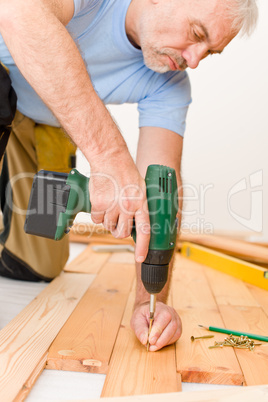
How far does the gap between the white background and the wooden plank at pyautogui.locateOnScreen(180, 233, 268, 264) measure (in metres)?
0.61

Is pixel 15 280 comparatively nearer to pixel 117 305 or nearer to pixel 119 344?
pixel 117 305

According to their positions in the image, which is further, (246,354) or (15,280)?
(15,280)

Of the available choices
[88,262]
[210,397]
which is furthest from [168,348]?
[88,262]

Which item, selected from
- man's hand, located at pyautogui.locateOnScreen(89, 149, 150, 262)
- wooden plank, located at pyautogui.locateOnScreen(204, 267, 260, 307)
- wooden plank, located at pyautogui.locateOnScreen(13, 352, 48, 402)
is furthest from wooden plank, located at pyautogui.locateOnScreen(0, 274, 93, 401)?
wooden plank, located at pyautogui.locateOnScreen(204, 267, 260, 307)

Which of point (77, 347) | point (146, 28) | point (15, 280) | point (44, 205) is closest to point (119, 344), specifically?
point (77, 347)

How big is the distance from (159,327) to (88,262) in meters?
1.55

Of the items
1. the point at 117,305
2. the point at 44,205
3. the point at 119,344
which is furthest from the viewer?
the point at 117,305

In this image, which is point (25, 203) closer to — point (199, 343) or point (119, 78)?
point (119, 78)

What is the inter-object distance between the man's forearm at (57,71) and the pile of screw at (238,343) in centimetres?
84

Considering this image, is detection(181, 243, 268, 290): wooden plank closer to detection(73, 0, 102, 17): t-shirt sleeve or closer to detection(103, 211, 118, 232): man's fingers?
detection(103, 211, 118, 232): man's fingers

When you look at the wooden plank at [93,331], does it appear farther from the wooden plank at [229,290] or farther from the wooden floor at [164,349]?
the wooden plank at [229,290]

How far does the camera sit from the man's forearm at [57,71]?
1.23 metres

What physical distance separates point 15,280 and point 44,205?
1.19 metres

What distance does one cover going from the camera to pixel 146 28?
5.97ft
